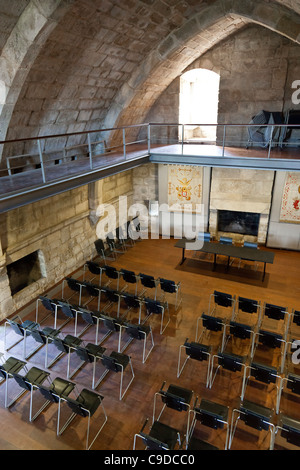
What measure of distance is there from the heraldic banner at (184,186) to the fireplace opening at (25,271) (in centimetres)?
505

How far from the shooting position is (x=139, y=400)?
5.33 m

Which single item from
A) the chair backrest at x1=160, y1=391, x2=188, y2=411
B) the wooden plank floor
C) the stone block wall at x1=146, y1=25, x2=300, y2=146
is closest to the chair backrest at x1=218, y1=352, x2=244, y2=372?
the chair backrest at x1=160, y1=391, x2=188, y2=411

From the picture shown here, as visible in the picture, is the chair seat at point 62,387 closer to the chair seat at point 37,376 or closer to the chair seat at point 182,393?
the chair seat at point 37,376

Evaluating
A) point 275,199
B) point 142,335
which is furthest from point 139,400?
point 275,199

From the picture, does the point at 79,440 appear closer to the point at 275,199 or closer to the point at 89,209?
the point at 89,209

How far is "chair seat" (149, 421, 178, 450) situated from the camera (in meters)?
4.23

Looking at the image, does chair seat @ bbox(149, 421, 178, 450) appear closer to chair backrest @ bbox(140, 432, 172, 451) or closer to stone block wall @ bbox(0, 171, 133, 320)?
chair backrest @ bbox(140, 432, 172, 451)

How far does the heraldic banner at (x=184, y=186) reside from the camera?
1080 centimetres

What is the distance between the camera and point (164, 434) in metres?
4.32

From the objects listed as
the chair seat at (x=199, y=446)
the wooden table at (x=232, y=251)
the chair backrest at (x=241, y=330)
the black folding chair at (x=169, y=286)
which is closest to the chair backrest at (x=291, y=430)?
the chair seat at (x=199, y=446)

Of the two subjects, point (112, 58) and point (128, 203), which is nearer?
point (112, 58)

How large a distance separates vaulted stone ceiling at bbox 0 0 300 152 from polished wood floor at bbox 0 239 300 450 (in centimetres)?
457

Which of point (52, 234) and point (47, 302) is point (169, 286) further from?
point (52, 234)

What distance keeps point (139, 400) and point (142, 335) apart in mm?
1065
